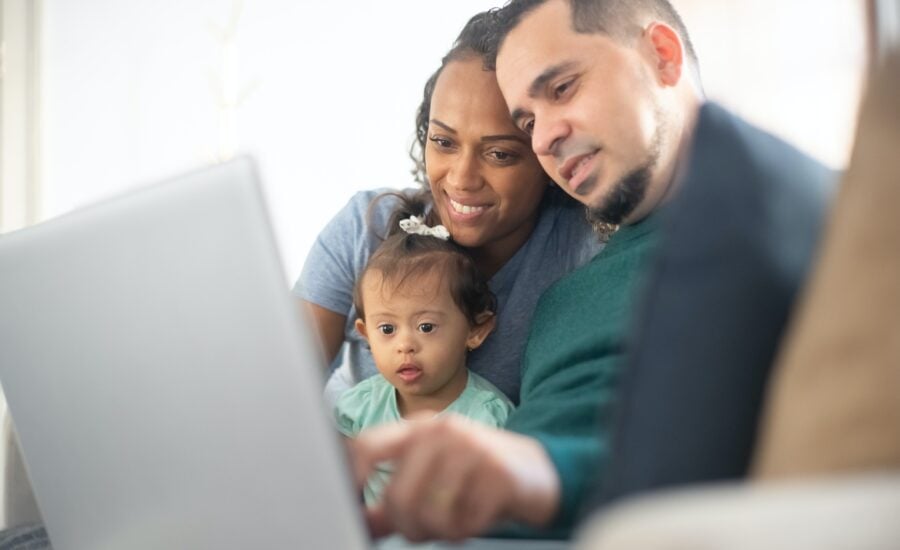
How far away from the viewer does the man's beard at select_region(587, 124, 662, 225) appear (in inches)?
64.9

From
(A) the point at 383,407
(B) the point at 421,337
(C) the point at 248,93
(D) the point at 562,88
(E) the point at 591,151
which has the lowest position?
(A) the point at 383,407

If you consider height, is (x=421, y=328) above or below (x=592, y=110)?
below

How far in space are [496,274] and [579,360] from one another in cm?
62

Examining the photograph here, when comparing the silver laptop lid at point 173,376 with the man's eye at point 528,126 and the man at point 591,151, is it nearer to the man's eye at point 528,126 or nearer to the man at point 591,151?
the man at point 591,151

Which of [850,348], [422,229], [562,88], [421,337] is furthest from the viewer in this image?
[422,229]

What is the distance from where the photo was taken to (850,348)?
2.22ft

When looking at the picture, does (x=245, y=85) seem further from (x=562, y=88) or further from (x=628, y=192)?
(x=628, y=192)

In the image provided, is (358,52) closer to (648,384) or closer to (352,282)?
(352,282)

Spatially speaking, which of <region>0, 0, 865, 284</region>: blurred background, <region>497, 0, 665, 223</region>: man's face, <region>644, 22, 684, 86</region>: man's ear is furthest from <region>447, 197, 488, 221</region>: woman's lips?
<region>0, 0, 865, 284</region>: blurred background

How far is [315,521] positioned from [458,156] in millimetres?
1253

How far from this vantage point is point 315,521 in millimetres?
799

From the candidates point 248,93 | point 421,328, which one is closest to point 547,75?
point 421,328

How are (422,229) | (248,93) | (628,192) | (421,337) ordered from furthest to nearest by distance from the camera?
(248,93), (422,229), (421,337), (628,192)

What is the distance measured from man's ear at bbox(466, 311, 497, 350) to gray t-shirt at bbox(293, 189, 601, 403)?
12 millimetres
